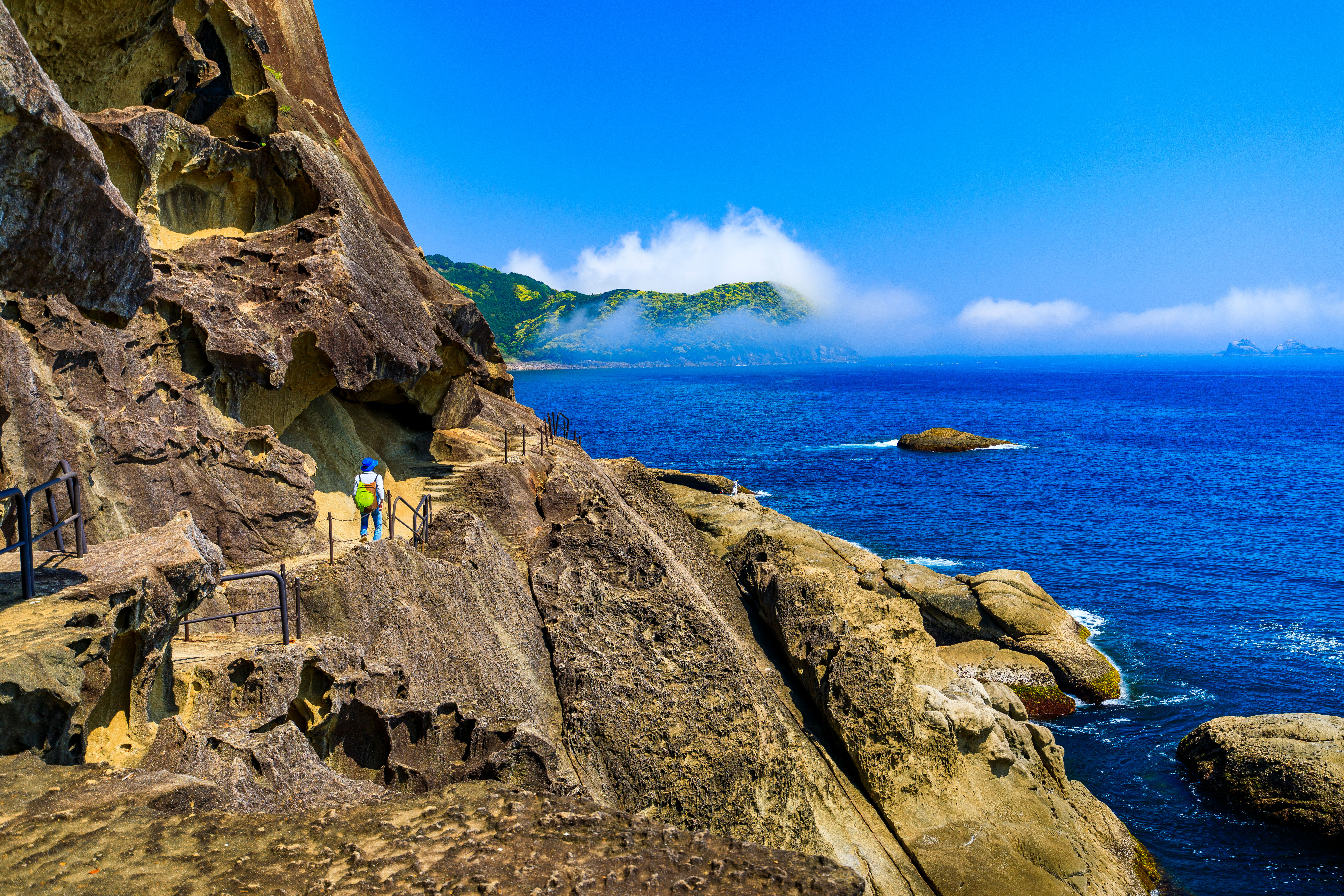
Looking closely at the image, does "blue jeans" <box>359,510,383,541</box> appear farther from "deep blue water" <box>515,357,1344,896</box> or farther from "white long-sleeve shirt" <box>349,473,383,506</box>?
"deep blue water" <box>515,357,1344,896</box>

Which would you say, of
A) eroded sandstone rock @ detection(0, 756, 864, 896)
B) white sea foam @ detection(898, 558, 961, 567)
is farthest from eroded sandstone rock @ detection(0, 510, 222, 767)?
white sea foam @ detection(898, 558, 961, 567)

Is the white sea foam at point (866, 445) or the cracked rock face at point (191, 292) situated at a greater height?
the cracked rock face at point (191, 292)

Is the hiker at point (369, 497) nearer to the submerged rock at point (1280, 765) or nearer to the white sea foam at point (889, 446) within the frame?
the submerged rock at point (1280, 765)

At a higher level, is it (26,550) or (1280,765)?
(26,550)

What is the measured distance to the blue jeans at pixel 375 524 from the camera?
16.1 meters

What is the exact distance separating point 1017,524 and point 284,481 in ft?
151

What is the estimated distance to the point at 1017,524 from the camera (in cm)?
5059

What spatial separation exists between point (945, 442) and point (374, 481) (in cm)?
7377

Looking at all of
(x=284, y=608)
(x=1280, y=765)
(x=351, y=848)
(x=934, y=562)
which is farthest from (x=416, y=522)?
(x=934, y=562)

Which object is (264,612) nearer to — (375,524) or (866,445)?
(375,524)

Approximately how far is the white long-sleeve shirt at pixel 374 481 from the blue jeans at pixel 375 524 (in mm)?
259

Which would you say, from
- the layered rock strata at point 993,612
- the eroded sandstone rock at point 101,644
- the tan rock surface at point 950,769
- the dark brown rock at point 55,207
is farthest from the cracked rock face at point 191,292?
the layered rock strata at point 993,612

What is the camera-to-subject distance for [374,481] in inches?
623

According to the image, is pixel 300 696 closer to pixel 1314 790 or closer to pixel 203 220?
pixel 203 220
